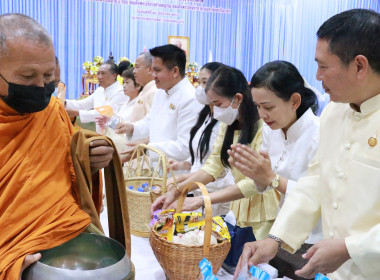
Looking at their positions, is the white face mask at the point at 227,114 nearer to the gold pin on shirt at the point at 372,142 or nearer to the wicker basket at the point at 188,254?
the wicker basket at the point at 188,254

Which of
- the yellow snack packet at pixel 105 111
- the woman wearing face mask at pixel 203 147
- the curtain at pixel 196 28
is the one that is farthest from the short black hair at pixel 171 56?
the curtain at pixel 196 28

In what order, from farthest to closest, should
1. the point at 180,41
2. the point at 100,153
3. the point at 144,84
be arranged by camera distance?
the point at 180,41 → the point at 144,84 → the point at 100,153

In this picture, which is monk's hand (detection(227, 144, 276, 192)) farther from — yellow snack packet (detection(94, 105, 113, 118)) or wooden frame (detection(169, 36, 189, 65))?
wooden frame (detection(169, 36, 189, 65))

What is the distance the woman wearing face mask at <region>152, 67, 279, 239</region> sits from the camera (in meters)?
2.08

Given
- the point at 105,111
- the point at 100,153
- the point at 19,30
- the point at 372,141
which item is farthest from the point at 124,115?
the point at 372,141

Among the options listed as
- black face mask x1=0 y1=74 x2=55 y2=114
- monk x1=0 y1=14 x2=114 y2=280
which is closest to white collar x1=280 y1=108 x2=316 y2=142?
monk x1=0 y1=14 x2=114 y2=280

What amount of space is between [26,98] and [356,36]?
0.94 meters

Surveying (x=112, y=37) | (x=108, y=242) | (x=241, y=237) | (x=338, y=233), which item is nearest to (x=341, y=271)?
(x=338, y=233)

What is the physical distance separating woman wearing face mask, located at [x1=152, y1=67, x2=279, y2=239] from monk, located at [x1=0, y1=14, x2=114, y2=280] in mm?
914

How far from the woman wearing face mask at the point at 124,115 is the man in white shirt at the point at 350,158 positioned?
2455 mm

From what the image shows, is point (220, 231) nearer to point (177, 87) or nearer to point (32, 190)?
point (32, 190)

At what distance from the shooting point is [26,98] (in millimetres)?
Answer: 1225

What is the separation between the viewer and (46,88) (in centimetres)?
127

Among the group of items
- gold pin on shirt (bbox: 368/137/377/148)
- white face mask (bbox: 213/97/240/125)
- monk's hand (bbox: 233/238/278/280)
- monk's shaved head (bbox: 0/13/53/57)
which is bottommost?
monk's hand (bbox: 233/238/278/280)
